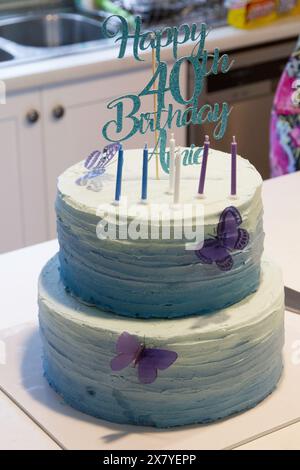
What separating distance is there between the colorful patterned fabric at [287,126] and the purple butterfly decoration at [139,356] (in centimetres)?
130

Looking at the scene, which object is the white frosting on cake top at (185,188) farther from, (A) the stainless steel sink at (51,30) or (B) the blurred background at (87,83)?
(A) the stainless steel sink at (51,30)

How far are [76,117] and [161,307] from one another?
1644mm

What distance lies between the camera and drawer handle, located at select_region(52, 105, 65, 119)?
2799 mm

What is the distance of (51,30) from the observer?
334 cm

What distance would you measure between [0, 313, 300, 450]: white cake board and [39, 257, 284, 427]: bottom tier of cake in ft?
0.05

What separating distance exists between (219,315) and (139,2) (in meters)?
2.13

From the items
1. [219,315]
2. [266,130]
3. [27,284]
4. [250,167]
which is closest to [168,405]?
[219,315]

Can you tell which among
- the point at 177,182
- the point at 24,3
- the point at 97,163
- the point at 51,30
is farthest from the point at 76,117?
the point at 177,182

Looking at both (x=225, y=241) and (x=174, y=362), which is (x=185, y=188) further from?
(x=174, y=362)

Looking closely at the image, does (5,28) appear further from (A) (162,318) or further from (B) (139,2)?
(A) (162,318)

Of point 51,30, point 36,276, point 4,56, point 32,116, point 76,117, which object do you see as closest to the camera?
point 36,276

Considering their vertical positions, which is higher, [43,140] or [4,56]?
[4,56]

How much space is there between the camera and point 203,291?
130 centimetres

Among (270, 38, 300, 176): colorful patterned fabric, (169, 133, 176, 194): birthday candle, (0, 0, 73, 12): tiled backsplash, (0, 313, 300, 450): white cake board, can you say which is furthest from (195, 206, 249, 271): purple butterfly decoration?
(0, 0, 73, 12): tiled backsplash
